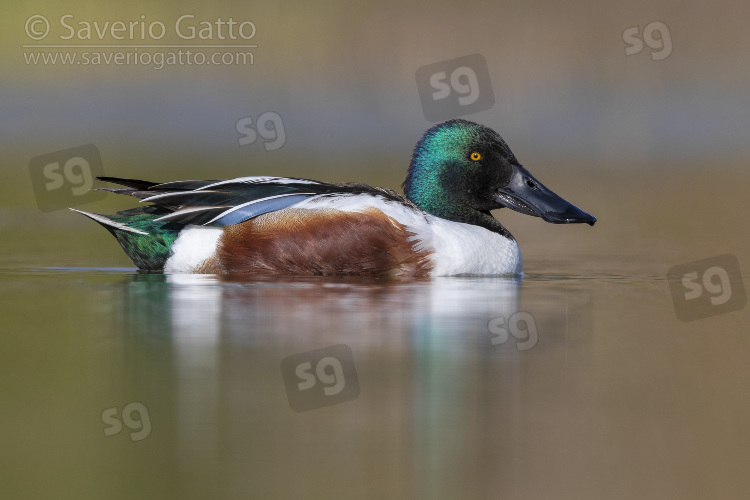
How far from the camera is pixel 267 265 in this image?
785 cm

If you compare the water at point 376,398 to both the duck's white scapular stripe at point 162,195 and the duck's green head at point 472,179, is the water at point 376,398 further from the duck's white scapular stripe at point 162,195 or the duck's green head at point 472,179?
the duck's green head at point 472,179

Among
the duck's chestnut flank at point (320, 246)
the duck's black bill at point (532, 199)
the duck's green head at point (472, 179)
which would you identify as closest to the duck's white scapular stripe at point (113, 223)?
the duck's chestnut flank at point (320, 246)

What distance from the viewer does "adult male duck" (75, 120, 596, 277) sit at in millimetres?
7754

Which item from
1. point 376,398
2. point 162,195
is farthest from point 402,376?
point 162,195

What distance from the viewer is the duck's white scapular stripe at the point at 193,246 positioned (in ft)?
26.0

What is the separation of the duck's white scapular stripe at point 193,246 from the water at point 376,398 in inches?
34.7

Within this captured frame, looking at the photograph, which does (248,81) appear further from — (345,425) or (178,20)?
(345,425)

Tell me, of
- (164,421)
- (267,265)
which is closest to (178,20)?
(267,265)

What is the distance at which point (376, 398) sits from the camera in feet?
15.7

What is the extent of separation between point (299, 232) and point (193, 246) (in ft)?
2.20

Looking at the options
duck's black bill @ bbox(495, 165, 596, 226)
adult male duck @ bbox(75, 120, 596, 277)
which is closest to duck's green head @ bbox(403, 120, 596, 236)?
duck's black bill @ bbox(495, 165, 596, 226)

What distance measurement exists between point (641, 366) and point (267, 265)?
3053 millimetres

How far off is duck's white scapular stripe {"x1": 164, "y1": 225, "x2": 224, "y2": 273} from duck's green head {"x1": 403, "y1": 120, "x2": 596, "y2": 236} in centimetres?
143

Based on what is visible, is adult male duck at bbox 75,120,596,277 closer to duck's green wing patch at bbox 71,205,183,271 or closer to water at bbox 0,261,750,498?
duck's green wing patch at bbox 71,205,183,271
